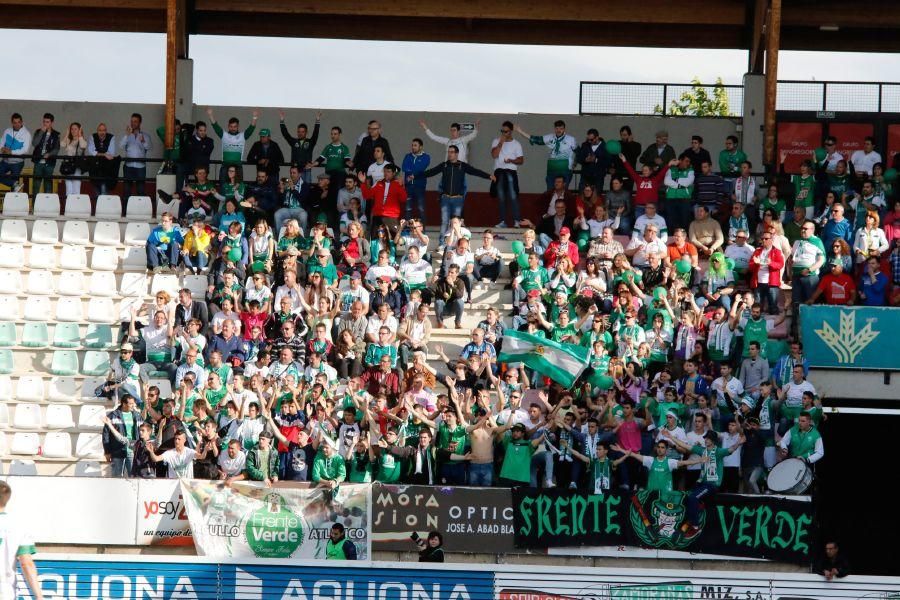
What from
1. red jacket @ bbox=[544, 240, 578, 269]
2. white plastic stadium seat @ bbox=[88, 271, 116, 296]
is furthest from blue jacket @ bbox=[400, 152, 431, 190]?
white plastic stadium seat @ bbox=[88, 271, 116, 296]

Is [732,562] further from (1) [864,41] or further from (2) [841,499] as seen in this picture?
(1) [864,41]

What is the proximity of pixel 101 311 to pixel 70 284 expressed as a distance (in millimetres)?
816

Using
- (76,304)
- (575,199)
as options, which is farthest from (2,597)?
(575,199)

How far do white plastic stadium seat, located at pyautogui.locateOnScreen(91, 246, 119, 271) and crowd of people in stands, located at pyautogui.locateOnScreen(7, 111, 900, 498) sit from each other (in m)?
0.87

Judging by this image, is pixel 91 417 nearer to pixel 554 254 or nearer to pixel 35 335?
pixel 35 335

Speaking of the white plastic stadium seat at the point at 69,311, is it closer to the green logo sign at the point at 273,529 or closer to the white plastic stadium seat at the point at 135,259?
the white plastic stadium seat at the point at 135,259

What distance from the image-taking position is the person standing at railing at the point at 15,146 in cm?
2472

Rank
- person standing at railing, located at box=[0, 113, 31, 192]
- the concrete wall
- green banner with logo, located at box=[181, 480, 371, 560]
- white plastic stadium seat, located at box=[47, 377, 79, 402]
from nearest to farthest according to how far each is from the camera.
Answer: green banner with logo, located at box=[181, 480, 371, 560]
white plastic stadium seat, located at box=[47, 377, 79, 402]
person standing at railing, located at box=[0, 113, 31, 192]
the concrete wall

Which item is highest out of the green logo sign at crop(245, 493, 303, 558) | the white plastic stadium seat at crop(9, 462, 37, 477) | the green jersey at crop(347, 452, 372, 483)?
the green jersey at crop(347, 452, 372, 483)

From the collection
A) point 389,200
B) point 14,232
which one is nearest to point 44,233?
point 14,232

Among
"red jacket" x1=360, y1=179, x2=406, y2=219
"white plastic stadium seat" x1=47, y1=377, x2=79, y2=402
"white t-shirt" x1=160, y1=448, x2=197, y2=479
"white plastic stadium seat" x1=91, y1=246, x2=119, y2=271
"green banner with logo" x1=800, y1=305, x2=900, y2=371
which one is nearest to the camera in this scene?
"white t-shirt" x1=160, y1=448, x2=197, y2=479

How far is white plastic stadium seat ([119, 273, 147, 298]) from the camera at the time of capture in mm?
22312

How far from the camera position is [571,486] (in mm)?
18312

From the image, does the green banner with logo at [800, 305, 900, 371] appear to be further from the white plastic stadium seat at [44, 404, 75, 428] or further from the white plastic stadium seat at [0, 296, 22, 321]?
the white plastic stadium seat at [0, 296, 22, 321]
